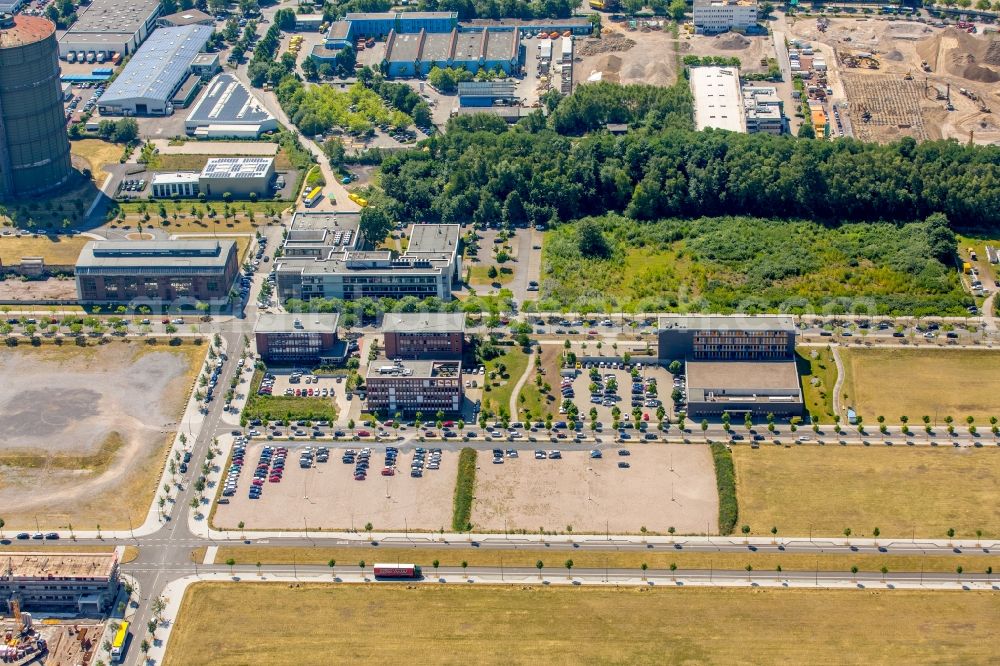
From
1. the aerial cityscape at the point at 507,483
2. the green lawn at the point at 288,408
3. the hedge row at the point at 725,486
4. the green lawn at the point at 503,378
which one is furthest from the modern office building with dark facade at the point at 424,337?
the hedge row at the point at 725,486

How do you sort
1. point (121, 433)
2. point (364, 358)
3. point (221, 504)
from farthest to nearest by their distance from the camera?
point (364, 358)
point (121, 433)
point (221, 504)

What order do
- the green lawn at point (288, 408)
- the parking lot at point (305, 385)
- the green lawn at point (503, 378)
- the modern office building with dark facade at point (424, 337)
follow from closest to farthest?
the green lawn at point (288, 408), the green lawn at point (503, 378), the parking lot at point (305, 385), the modern office building with dark facade at point (424, 337)

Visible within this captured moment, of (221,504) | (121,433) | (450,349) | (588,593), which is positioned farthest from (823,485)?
(121,433)

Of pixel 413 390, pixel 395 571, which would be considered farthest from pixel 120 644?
pixel 413 390

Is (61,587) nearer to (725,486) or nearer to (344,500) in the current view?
(344,500)

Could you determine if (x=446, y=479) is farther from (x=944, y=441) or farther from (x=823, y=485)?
(x=944, y=441)

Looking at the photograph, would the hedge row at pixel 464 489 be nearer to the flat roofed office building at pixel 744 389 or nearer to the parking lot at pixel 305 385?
the parking lot at pixel 305 385

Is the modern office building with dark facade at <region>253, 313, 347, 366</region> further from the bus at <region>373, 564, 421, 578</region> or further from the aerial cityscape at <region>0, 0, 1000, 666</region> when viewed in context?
the bus at <region>373, 564, 421, 578</region>
